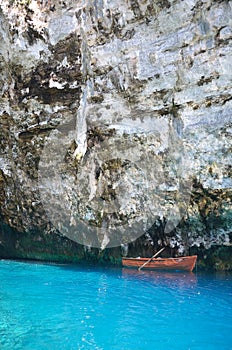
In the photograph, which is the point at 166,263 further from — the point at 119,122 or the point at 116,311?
the point at 119,122

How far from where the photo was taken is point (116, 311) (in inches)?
348

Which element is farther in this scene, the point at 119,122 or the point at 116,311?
the point at 119,122

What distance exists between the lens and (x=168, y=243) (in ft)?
46.9

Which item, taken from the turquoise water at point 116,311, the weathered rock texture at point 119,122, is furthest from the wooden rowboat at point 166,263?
the weathered rock texture at point 119,122

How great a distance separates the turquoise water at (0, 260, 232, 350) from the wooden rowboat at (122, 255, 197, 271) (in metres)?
0.39

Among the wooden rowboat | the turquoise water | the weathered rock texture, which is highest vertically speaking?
the weathered rock texture

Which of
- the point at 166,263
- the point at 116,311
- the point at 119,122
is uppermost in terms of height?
the point at 119,122

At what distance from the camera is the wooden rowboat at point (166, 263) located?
1330 cm

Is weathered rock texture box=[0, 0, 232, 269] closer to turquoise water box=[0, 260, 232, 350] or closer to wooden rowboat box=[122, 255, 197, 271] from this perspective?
wooden rowboat box=[122, 255, 197, 271]

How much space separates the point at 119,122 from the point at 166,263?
231 inches

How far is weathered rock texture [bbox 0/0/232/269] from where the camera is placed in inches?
496

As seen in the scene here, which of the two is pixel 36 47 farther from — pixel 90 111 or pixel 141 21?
pixel 141 21

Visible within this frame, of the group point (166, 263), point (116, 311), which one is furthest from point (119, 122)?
point (116, 311)

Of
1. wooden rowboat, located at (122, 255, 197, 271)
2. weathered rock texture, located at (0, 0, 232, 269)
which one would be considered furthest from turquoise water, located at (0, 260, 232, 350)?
weathered rock texture, located at (0, 0, 232, 269)
